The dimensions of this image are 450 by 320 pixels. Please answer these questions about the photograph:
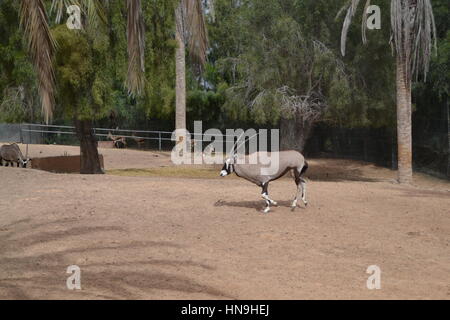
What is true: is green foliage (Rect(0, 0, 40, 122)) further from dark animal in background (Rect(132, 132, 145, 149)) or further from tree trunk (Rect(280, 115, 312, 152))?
dark animal in background (Rect(132, 132, 145, 149))

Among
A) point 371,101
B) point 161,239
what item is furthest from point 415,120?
point 161,239

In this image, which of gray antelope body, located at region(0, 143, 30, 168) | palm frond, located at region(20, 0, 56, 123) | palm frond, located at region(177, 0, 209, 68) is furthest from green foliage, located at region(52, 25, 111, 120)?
palm frond, located at region(20, 0, 56, 123)

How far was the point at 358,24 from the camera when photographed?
69.3 feet

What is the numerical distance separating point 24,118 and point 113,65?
258 inches

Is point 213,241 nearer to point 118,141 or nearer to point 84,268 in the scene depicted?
point 84,268

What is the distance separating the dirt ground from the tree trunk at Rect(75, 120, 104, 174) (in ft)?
16.4

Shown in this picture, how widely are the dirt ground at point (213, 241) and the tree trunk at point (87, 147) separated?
4.99 m

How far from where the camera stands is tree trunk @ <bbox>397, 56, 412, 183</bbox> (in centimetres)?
1809

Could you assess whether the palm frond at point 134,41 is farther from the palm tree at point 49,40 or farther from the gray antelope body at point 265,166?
the gray antelope body at point 265,166

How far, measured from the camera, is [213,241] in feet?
29.8

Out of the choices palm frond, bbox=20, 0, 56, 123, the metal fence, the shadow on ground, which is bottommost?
the shadow on ground
